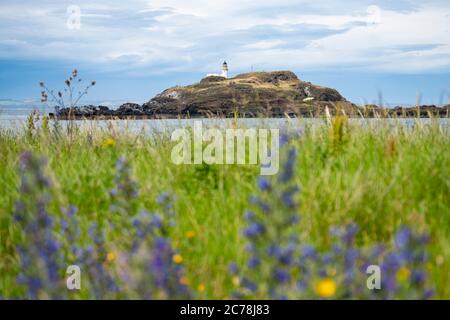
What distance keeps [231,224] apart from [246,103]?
10.1 ft

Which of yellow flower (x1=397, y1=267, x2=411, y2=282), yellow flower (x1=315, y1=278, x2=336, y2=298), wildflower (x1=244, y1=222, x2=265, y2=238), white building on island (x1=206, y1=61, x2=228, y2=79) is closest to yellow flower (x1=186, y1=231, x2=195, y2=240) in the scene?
wildflower (x1=244, y1=222, x2=265, y2=238)

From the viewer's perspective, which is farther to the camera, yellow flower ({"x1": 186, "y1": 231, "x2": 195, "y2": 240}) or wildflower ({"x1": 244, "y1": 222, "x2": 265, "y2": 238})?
yellow flower ({"x1": 186, "y1": 231, "x2": 195, "y2": 240})

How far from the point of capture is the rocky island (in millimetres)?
6736

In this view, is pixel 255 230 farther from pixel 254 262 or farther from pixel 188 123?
pixel 188 123

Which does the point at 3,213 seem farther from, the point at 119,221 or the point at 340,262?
the point at 340,262

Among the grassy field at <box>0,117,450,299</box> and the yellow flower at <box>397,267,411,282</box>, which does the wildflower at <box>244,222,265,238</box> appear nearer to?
the grassy field at <box>0,117,450,299</box>

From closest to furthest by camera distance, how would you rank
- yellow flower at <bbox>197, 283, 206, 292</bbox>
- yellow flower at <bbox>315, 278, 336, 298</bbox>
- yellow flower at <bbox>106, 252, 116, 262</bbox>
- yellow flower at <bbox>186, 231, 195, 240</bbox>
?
yellow flower at <bbox>315, 278, 336, 298</bbox>, yellow flower at <bbox>197, 283, 206, 292</bbox>, yellow flower at <bbox>106, 252, 116, 262</bbox>, yellow flower at <bbox>186, 231, 195, 240</bbox>

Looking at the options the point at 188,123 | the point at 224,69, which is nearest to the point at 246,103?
the point at 188,123

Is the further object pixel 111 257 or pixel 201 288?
pixel 111 257

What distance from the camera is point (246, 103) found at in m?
6.29
